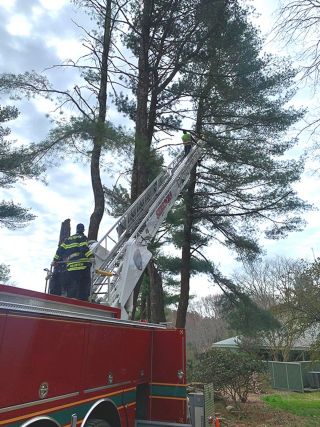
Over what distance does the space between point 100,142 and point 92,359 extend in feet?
19.1

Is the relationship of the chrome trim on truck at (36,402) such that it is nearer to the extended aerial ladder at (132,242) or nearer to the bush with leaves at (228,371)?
the extended aerial ladder at (132,242)

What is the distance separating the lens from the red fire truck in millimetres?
2510

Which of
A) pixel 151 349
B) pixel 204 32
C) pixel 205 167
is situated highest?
pixel 204 32

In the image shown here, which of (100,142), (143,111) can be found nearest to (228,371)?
(100,142)

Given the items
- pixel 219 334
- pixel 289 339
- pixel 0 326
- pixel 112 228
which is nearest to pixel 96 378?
pixel 0 326

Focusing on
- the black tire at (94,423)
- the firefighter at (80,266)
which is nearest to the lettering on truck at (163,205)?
the firefighter at (80,266)

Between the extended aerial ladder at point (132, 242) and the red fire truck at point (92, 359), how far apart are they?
22 millimetres

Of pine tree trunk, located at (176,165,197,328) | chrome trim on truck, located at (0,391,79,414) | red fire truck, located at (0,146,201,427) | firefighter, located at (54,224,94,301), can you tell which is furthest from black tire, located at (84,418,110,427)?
pine tree trunk, located at (176,165,197,328)

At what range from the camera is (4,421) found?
91.9 inches

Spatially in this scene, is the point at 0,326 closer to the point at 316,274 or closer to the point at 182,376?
the point at 182,376

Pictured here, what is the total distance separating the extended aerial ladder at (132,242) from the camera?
527cm

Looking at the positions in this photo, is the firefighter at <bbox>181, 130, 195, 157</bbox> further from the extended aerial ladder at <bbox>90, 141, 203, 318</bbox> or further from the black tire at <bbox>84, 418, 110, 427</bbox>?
the black tire at <bbox>84, 418, 110, 427</bbox>

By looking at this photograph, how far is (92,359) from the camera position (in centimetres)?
338

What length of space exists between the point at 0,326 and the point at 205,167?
1030cm
